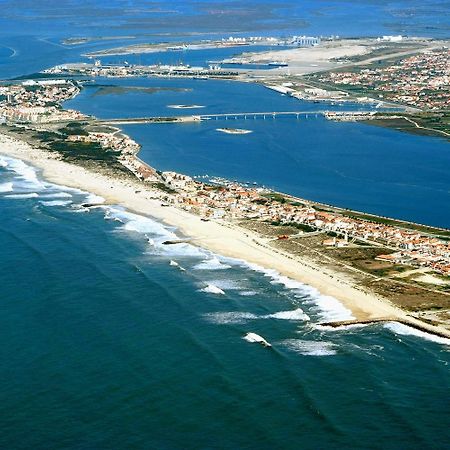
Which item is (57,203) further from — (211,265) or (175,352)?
(175,352)

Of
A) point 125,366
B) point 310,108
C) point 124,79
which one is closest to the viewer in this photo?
point 125,366

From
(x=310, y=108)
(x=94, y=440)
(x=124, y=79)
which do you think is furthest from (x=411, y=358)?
(x=124, y=79)

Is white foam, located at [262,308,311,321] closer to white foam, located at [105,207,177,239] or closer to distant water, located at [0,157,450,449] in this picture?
distant water, located at [0,157,450,449]

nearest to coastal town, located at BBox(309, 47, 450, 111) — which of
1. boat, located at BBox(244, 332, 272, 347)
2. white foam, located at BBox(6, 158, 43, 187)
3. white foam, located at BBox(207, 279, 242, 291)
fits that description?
white foam, located at BBox(6, 158, 43, 187)

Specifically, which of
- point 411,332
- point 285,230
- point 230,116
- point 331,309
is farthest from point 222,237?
point 230,116

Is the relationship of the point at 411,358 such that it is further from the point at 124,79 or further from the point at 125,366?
the point at 124,79

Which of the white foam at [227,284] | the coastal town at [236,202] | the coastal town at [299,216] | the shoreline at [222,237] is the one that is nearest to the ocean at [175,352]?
the white foam at [227,284]

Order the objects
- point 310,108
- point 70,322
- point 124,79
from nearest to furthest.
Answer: point 70,322, point 310,108, point 124,79

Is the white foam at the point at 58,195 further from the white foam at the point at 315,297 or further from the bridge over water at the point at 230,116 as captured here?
the bridge over water at the point at 230,116
